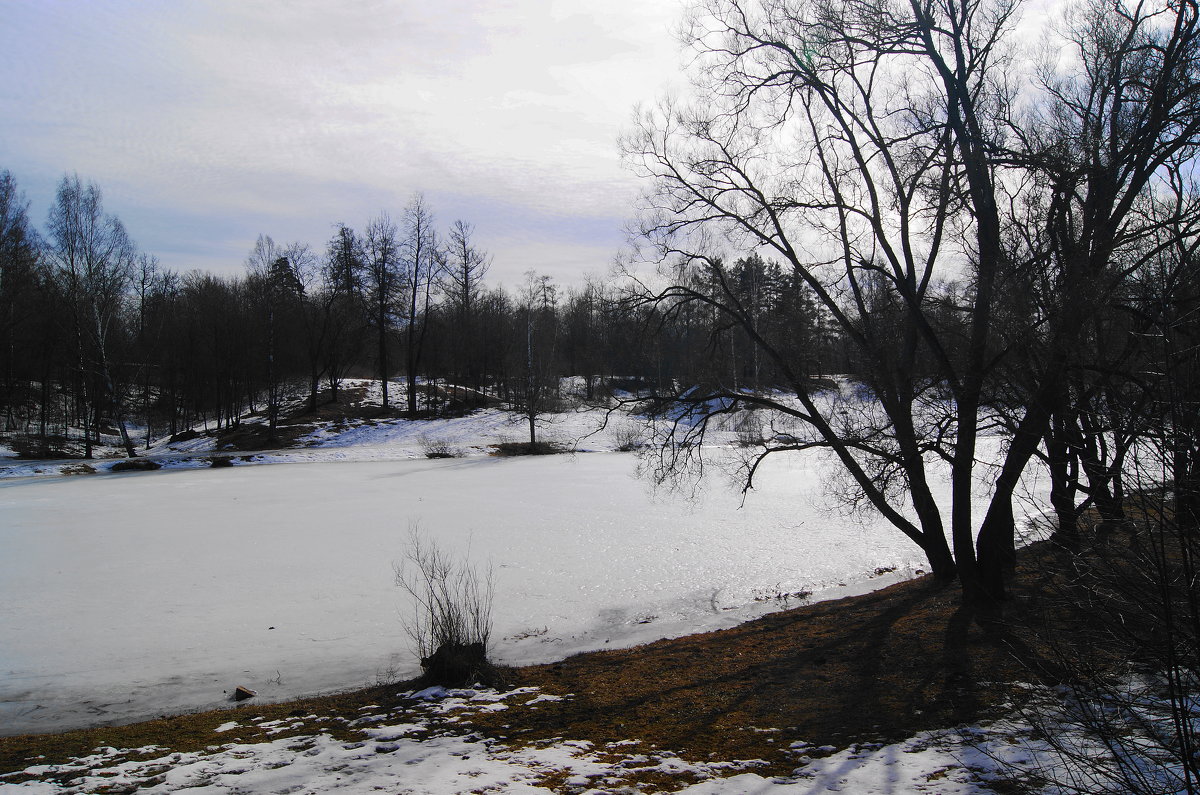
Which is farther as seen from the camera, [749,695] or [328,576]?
[328,576]

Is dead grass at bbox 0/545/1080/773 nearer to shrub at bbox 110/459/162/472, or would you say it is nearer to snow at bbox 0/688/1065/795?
snow at bbox 0/688/1065/795

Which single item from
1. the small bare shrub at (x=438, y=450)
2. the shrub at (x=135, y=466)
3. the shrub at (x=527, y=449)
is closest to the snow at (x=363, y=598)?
the shrub at (x=135, y=466)

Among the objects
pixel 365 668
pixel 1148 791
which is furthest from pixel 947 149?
pixel 365 668

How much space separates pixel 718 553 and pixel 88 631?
10555 millimetres

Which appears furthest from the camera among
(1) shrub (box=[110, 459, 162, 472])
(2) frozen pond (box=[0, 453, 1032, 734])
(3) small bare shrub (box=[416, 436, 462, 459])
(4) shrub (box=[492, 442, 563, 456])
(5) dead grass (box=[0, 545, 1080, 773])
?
(4) shrub (box=[492, 442, 563, 456])

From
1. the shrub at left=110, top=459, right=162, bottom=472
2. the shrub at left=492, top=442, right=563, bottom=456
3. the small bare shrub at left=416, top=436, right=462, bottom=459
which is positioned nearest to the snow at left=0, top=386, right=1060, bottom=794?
the shrub at left=110, top=459, right=162, bottom=472

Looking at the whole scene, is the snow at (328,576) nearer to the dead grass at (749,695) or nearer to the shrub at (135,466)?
the dead grass at (749,695)

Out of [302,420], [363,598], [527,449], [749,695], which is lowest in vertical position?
[363,598]

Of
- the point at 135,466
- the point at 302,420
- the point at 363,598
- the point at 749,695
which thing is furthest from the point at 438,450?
the point at 749,695

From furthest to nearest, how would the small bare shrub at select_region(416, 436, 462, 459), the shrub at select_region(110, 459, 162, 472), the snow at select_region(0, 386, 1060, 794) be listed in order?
the small bare shrub at select_region(416, 436, 462, 459)
the shrub at select_region(110, 459, 162, 472)
the snow at select_region(0, 386, 1060, 794)

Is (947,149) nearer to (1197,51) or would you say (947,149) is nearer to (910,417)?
(1197,51)

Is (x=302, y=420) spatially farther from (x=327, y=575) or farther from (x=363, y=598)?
(x=363, y=598)

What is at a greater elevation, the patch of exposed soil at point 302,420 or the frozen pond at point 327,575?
the patch of exposed soil at point 302,420

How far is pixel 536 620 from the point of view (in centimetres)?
1048
